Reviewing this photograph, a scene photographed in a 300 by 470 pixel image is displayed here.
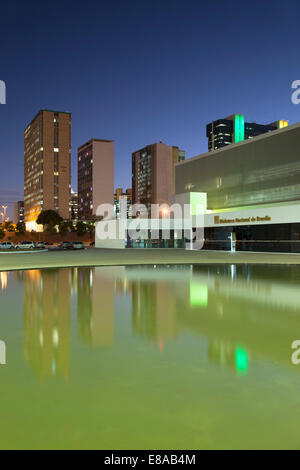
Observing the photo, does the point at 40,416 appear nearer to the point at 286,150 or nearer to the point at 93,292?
the point at 93,292

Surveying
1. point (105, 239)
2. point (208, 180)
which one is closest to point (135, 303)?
point (208, 180)

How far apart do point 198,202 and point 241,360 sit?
55008mm

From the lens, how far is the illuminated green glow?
6038 centimetres

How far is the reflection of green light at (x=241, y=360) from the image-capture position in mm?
5996

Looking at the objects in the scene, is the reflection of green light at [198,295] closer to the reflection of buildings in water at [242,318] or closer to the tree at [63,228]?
the reflection of buildings in water at [242,318]

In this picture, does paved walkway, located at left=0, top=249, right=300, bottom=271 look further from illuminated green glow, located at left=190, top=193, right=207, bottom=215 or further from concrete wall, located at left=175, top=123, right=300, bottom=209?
illuminated green glow, located at left=190, top=193, right=207, bottom=215

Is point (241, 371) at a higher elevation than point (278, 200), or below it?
below

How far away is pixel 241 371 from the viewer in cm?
590

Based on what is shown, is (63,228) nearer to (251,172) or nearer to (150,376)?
(251,172)

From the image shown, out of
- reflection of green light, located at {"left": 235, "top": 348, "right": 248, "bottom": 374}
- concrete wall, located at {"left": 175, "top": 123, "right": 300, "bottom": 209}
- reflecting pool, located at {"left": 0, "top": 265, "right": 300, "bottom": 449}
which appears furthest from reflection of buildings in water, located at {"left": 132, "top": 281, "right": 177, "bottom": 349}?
concrete wall, located at {"left": 175, "top": 123, "right": 300, "bottom": 209}

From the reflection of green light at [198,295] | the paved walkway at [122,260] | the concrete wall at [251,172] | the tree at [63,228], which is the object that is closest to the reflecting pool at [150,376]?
the reflection of green light at [198,295]

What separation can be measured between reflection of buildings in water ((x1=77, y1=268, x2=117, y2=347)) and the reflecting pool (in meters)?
0.04

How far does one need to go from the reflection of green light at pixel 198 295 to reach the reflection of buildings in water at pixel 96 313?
8.31ft

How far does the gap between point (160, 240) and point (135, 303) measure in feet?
184
